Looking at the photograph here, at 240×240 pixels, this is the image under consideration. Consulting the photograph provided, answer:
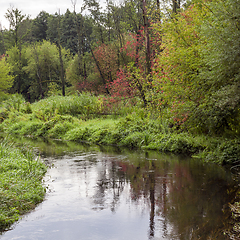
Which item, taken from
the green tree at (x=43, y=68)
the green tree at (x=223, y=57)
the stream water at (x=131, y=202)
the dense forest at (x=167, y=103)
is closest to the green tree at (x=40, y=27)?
the green tree at (x=43, y=68)

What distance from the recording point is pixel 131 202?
6.81 metres

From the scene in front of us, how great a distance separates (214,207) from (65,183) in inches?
162

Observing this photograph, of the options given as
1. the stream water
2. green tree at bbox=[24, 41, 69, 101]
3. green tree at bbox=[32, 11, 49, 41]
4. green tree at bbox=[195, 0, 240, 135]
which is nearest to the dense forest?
green tree at bbox=[195, 0, 240, 135]

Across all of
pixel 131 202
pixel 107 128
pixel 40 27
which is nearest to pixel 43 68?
pixel 40 27

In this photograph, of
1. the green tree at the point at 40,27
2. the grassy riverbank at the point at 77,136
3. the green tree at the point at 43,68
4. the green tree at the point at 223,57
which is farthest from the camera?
the green tree at the point at 40,27

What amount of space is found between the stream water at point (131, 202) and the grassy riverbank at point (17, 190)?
190mm

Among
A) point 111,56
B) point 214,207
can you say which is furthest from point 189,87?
point 111,56

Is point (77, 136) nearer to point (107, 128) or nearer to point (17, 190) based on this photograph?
point (107, 128)

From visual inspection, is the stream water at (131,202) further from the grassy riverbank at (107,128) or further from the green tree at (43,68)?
the green tree at (43,68)

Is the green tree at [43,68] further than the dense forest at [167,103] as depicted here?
Yes

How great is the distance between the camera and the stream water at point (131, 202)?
17.4ft

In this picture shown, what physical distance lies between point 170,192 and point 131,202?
1220 mm

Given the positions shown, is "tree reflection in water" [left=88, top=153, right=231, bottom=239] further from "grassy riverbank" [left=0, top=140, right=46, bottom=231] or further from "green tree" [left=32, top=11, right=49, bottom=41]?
"green tree" [left=32, top=11, right=49, bottom=41]

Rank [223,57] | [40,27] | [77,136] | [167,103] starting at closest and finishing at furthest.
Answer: [223,57]
[167,103]
[77,136]
[40,27]
